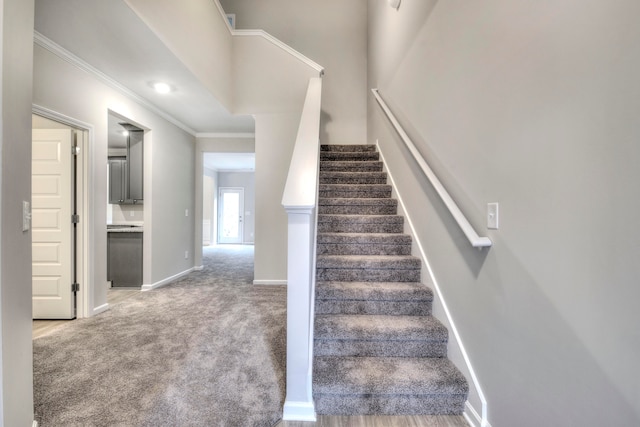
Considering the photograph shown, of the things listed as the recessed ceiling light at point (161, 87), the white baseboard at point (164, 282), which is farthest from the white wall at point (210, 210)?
the recessed ceiling light at point (161, 87)

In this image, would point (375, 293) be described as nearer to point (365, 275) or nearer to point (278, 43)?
point (365, 275)

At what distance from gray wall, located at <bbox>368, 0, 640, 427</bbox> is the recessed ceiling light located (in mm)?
2832

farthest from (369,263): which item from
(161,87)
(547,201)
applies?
(161,87)

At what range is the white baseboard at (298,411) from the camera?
145 cm

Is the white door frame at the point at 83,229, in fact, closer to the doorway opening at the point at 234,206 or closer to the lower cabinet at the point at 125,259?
the lower cabinet at the point at 125,259

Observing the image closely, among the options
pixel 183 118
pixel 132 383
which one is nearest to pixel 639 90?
pixel 132 383

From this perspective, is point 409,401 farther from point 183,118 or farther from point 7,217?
point 183,118

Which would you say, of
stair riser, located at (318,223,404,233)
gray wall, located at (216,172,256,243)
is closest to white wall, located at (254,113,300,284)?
stair riser, located at (318,223,404,233)

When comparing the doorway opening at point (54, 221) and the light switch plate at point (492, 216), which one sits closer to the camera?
the light switch plate at point (492, 216)

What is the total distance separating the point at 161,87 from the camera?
305 centimetres

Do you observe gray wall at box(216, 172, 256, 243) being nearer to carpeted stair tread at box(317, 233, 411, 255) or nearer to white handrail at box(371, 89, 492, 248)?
carpeted stair tread at box(317, 233, 411, 255)

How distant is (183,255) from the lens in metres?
4.46

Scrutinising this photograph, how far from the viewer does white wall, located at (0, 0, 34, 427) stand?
114 cm

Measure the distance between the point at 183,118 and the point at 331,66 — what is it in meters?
2.58
